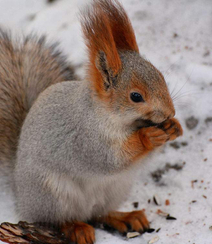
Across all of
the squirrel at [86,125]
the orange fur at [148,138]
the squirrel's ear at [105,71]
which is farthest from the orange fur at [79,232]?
the squirrel's ear at [105,71]

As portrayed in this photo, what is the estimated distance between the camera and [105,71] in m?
1.69

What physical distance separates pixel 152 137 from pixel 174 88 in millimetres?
944

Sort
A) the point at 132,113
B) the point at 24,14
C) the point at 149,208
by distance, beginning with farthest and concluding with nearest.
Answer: the point at 24,14 → the point at 149,208 → the point at 132,113

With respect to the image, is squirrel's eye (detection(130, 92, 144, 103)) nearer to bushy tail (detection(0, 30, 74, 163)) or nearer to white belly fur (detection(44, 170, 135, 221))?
white belly fur (detection(44, 170, 135, 221))

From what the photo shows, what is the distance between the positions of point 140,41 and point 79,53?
0.42m

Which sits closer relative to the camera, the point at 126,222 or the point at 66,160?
the point at 66,160

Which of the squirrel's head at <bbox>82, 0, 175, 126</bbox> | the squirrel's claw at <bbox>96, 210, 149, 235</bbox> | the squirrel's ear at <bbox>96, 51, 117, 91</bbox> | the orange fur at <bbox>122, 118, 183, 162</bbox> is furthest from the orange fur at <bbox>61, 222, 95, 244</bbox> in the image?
the squirrel's ear at <bbox>96, 51, 117, 91</bbox>

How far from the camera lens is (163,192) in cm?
234

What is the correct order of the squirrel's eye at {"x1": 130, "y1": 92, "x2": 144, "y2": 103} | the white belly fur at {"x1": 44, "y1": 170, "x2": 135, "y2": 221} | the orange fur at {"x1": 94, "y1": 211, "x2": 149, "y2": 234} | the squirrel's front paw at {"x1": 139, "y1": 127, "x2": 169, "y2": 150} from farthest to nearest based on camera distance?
the orange fur at {"x1": 94, "y1": 211, "x2": 149, "y2": 234}
the white belly fur at {"x1": 44, "y1": 170, "x2": 135, "y2": 221}
the squirrel's front paw at {"x1": 139, "y1": 127, "x2": 169, "y2": 150}
the squirrel's eye at {"x1": 130, "y1": 92, "x2": 144, "y2": 103}

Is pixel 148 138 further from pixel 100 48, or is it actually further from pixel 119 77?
pixel 100 48

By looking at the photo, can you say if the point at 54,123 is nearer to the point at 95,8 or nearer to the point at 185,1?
the point at 95,8

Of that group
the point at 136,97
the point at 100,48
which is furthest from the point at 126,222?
the point at 100,48

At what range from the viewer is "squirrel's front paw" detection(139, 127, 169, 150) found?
1.72 metres

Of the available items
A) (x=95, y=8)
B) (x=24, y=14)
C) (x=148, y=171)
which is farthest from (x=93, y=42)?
(x=24, y=14)
